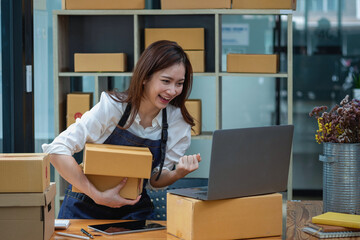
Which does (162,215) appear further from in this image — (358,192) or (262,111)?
(262,111)

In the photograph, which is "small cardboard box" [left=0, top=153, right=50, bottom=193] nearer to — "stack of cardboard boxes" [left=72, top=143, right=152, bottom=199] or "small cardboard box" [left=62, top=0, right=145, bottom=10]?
"stack of cardboard boxes" [left=72, top=143, right=152, bottom=199]

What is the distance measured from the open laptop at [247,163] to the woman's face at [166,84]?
1.70ft

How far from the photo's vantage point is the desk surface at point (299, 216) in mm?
1874

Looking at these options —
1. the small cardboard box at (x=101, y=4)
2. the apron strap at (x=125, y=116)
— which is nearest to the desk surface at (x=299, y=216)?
the apron strap at (x=125, y=116)

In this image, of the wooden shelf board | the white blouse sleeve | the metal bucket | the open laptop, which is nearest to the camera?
the open laptop

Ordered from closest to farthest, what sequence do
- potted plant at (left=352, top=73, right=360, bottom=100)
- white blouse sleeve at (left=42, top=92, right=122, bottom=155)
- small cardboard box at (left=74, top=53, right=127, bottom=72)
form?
white blouse sleeve at (left=42, top=92, right=122, bottom=155) < small cardboard box at (left=74, top=53, right=127, bottom=72) < potted plant at (left=352, top=73, right=360, bottom=100)

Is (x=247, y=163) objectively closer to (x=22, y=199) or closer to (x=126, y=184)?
(x=126, y=184)

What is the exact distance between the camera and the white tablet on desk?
1.90 metres

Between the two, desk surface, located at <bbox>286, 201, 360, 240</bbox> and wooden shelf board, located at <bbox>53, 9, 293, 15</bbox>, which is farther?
wooden shelf board, located at <bbox>53, 9, 293, 15</bbox>

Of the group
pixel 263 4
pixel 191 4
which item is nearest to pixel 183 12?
pixel 191 4

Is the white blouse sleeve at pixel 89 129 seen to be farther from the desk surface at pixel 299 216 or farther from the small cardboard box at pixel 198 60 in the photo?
the small cardboard box at pixel 198 60

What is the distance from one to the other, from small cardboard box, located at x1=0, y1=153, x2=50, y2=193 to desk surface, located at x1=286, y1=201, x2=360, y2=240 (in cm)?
84

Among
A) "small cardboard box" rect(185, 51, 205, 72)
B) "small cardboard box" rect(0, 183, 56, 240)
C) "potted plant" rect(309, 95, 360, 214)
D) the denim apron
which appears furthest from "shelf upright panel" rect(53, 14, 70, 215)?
"potted plant" rect(309, 95, 360, 214)

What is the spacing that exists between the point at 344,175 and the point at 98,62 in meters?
2.02
